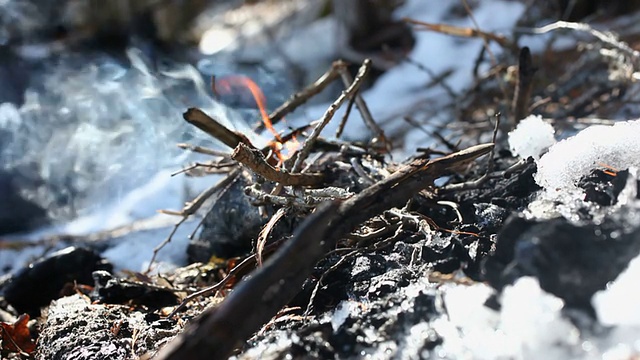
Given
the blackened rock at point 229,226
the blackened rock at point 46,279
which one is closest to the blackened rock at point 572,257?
the blackened rock at point 229,226

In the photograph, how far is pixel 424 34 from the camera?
5543 mm

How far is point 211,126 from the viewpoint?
5.68ft

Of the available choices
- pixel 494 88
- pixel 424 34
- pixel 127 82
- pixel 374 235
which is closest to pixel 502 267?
pixel 374 235

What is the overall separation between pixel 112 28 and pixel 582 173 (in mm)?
6966

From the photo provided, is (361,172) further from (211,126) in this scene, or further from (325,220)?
(325,220)

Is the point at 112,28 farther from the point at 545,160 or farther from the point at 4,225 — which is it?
the point at 545,160

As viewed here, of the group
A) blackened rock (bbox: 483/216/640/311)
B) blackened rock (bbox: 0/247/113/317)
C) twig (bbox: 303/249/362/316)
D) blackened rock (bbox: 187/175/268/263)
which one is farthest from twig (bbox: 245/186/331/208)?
blackened rock (bbox: 0/247/113/317)

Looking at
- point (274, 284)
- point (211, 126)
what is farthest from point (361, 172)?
point (274, 284)

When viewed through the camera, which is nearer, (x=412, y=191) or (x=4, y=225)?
(x=412, y=191)

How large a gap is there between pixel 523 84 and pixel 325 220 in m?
1.50

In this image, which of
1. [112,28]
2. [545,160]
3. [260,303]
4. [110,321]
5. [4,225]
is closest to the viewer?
[260,303]

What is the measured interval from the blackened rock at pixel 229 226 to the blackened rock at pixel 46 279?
0.44m

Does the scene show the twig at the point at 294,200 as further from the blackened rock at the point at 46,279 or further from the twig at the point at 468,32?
the twig at the point at 468,32

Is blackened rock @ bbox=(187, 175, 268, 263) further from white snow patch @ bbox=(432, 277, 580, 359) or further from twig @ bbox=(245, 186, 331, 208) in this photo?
white snow patch @ bbox=(432, 277, 580, 359)
